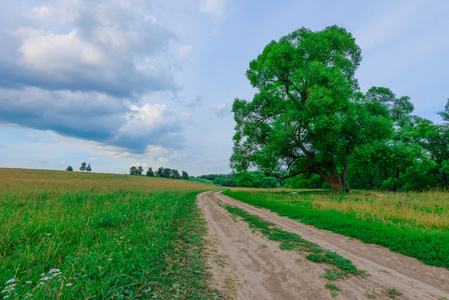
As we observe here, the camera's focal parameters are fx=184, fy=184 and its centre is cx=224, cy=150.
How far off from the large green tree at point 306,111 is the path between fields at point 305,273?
520 inches

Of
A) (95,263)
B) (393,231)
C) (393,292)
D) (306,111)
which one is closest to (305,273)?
(393,292)

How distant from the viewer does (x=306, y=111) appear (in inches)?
732

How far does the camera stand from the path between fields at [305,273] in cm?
355

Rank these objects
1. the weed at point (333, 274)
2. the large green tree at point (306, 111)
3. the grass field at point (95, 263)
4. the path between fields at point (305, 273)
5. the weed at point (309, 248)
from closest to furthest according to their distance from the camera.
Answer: the grass field at point (95, 263)
the path between fields at point (305, 273)
the weed at point (333, 274)
the weed at point (309, 248)
the large green tree at point (306, 111)

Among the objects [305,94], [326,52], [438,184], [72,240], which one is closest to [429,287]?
[72,240]

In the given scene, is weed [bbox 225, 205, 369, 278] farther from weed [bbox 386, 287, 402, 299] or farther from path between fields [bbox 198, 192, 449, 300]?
weed [bbox 386, 287, 402, 299]

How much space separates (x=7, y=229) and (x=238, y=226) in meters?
7.59

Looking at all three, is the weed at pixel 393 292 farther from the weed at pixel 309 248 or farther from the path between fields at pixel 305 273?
the weed at pixel 309 248

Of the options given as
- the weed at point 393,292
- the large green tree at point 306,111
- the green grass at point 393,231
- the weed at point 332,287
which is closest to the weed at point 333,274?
the weed at point 332,287

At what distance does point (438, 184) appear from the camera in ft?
85.9

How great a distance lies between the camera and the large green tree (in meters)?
17.7

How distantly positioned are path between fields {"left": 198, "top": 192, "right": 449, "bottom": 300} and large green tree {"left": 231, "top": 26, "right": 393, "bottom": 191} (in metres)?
13.2

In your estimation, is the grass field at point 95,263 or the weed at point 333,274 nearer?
the grass field at point 95,263

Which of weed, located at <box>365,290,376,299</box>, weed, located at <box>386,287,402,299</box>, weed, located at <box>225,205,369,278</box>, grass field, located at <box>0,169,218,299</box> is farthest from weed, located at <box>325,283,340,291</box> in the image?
grass field, located at <box>0,169,218,299</box>
